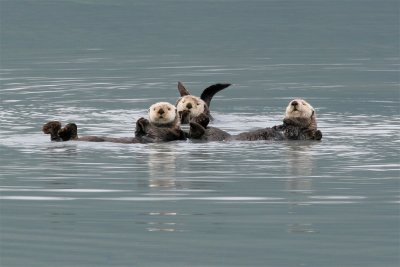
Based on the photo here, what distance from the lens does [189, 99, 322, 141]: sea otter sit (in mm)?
11875

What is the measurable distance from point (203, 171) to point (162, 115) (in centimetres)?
216

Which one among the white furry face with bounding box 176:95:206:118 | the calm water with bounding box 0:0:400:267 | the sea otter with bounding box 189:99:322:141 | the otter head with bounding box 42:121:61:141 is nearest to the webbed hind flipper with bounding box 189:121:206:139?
the sea otter with bounding box 189:99:322:141

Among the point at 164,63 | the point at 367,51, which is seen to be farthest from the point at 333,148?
the point at 367,51

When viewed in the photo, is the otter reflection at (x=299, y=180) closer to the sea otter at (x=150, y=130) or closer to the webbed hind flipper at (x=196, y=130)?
the webbed hind flipper at (x=196, y=130)

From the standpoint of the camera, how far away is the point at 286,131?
12.2m

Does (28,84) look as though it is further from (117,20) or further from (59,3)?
(59,3)

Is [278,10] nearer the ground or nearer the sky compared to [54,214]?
nearer the sky

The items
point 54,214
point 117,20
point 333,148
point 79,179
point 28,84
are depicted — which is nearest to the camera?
point 54,214

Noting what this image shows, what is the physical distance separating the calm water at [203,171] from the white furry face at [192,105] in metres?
0.30

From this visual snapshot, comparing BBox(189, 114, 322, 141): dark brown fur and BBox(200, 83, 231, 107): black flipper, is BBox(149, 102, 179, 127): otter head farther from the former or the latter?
BBox(200, 83, 231, 107): black flipper

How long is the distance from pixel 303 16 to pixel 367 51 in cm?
1511

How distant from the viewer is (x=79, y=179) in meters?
9.80

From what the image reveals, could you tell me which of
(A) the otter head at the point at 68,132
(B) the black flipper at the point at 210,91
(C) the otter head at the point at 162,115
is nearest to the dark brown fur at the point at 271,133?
(C) the otter head at the point at 162,115

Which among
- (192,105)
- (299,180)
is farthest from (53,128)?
(299,180)
